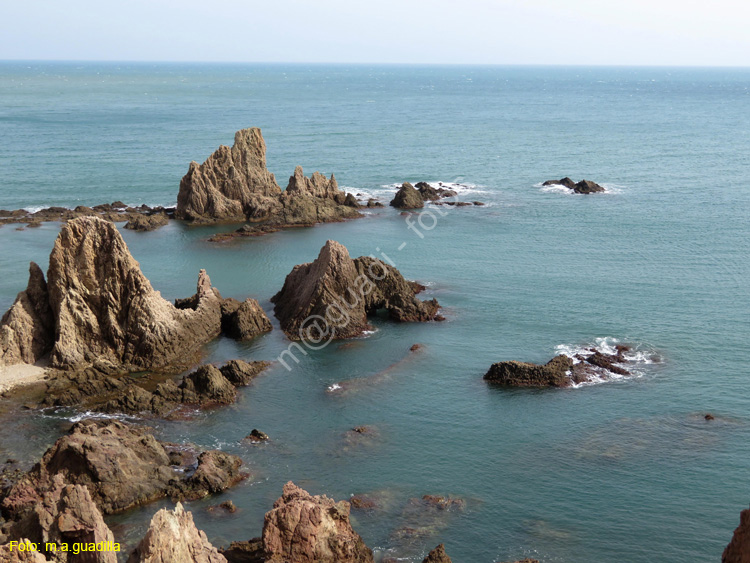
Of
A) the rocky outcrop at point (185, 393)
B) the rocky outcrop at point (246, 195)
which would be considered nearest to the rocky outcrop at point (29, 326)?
the rocky outcrop at point (185, 393)

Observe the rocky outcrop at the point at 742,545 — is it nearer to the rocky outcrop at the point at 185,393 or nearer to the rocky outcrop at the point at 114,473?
the rocky outcrop at the point at 114,473

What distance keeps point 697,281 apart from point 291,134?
133439mm

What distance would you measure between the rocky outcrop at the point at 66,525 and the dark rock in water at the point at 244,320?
110 feet

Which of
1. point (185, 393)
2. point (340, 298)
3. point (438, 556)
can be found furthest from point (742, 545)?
point (340, 298)

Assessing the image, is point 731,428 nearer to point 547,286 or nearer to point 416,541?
point 416,541

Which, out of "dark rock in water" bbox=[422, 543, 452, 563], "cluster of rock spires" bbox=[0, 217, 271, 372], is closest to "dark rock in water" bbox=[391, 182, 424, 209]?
"cluster of rock spires" bbox=[0, 217, 271, 372]

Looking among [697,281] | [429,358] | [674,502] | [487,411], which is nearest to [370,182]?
[697,281]

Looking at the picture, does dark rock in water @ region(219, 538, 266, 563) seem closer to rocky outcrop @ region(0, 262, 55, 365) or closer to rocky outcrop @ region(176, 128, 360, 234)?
rocky outcrop @ region(0, 262, 55, 365)

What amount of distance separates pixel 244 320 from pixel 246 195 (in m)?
46.6

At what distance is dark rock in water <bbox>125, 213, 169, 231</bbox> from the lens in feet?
340

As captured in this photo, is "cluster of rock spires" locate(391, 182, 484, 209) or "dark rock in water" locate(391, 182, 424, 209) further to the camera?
"cluster of rock spires" locate(391, 182, 484, 209)

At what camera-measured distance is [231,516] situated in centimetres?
4206

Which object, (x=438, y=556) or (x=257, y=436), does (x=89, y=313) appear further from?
(x=438, y=556)

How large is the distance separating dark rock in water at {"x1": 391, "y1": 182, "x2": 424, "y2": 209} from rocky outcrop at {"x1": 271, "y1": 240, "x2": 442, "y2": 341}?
42.4 metres
